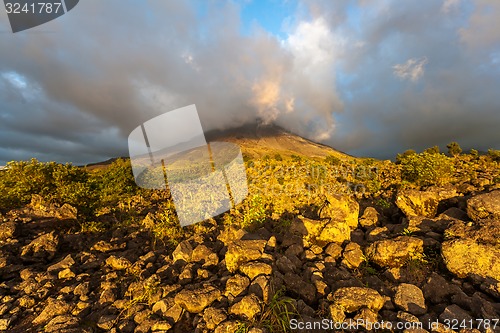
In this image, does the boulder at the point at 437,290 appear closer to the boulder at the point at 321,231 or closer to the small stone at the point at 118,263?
the boulder at the point at 321,231

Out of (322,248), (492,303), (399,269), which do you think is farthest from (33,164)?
(492,303)

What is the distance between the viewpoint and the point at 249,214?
35.3 ft

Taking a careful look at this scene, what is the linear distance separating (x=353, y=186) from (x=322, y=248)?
10.2 m

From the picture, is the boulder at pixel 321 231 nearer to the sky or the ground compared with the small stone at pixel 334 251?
nearer to the sky

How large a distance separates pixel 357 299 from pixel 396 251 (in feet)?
7.54

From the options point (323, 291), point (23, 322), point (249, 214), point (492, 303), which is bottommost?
point (492, 303)

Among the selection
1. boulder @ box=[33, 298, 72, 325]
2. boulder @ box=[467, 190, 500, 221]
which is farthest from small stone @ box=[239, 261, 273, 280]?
boulder @ box=[467, 190, 500, 221]

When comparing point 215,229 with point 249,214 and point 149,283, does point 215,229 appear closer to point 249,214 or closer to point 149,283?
point 249,214

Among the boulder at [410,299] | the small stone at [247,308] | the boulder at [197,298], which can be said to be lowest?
the boulder at [410,299]

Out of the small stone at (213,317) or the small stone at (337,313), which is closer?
the small stone at (337,313)

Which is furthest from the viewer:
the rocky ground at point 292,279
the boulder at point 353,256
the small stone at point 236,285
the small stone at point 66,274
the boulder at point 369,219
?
the boulder at point 369,219

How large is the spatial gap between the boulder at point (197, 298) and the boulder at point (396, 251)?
4103mm

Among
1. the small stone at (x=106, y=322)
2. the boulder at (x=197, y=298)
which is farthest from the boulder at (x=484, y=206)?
the small stone at (x=106, y=322)

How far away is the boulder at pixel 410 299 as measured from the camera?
4.83m
